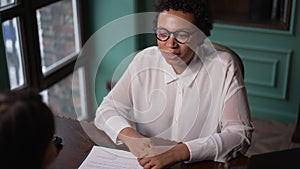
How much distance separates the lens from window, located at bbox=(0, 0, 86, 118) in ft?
7.09

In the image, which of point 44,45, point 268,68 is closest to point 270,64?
point 268,68

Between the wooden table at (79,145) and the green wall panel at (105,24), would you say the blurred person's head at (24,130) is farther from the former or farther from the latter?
the green wall panel at (105,24)

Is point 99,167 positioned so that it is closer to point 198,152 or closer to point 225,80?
point 198,152

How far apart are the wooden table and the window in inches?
18.7

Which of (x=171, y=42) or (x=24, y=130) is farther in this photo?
(x=171, y=42)

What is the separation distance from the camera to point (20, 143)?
59 cm

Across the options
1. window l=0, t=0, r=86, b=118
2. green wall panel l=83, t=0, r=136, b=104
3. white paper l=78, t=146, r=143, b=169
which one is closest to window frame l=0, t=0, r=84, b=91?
window l=0, t=0, r=86, b=118

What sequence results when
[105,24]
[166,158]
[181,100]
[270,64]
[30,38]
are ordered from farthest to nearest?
[270,64], [105,24], [30,38], [181,100], [166,158]

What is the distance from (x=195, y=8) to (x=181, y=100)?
0.35 m

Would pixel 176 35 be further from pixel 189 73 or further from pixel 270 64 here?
pixel 270 64

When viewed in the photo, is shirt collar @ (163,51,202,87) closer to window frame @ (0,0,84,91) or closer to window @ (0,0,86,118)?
window @ (0,0,86,118)

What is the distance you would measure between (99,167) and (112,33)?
1.75m

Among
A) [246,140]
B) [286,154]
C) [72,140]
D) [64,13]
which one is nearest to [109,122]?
[72,140]

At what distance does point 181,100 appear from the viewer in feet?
5.03
